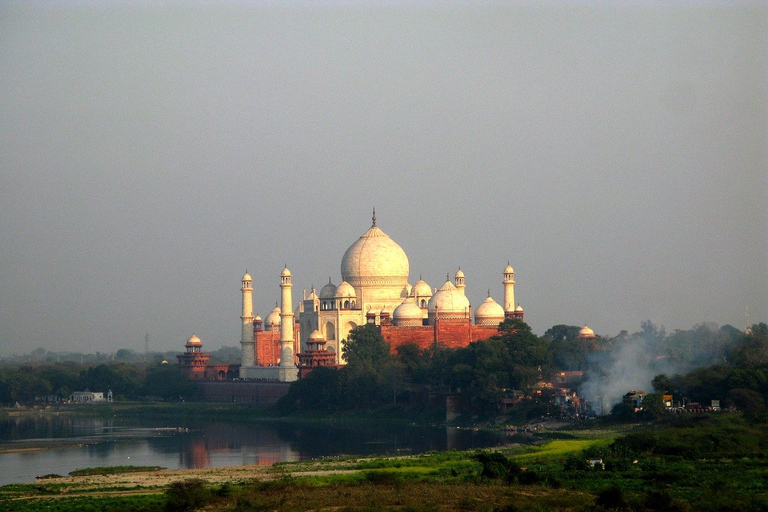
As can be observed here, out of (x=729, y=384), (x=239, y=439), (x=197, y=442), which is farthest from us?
(x=239, y=439)

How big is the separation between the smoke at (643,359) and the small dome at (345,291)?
15.7 m

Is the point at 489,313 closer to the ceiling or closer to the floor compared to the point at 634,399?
closer to the ceiling

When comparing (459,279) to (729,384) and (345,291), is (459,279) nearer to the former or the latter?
(345,291)

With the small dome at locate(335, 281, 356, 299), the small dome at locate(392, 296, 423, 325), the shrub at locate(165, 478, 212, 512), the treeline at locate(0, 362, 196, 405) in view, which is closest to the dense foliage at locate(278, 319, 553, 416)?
the small dome at locate(392, 296, 423, 325)

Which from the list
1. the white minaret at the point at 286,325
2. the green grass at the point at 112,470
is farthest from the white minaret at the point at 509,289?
the green grass at the point at 112,470

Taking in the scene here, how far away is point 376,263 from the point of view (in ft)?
279

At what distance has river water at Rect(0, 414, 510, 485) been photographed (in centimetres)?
5097

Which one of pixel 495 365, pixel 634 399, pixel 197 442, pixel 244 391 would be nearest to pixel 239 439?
pixel 197 442

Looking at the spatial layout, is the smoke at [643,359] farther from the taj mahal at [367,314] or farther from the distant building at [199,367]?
the distant building at [199,367]

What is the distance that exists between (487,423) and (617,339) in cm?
1539

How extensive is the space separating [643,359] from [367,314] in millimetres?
20449

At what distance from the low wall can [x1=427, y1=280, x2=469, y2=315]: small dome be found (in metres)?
9.49

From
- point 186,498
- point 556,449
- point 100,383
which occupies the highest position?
point 100,383

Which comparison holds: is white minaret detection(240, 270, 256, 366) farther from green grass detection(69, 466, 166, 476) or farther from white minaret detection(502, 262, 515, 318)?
green grass detection(69, 466, 166, 476)
